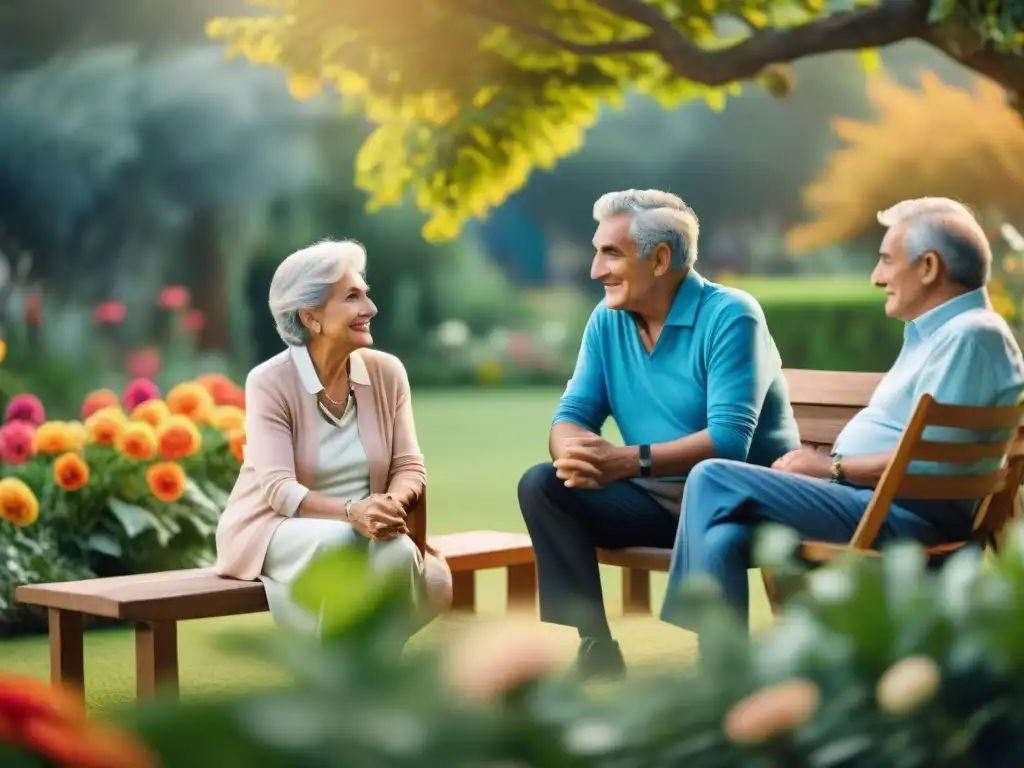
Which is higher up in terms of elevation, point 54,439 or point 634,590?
point 54,439

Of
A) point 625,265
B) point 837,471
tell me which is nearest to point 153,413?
point 625,265

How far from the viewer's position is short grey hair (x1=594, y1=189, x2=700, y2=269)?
4.22 m

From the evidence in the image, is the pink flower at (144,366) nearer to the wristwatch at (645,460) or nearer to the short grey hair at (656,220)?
the short grey hair at (656,220)

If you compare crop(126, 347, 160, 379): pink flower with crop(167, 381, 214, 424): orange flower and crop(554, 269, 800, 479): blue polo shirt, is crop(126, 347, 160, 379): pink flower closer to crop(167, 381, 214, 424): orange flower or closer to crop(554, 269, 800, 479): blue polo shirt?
crop(167, 381, 214, 424): orange flower

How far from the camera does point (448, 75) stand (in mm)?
8438

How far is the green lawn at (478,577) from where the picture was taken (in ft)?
2.84

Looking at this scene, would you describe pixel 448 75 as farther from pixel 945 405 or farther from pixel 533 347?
pixel 533 347

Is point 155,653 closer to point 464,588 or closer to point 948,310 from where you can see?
point 464,588

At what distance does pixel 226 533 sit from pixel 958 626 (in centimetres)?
343

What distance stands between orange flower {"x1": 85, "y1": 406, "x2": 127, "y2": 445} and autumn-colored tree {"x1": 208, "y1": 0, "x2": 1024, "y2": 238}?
2.69 metres

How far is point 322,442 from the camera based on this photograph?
416cm

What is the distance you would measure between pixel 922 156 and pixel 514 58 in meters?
14.8


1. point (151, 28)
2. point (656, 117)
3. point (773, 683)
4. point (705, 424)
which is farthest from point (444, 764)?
point (656, 117)

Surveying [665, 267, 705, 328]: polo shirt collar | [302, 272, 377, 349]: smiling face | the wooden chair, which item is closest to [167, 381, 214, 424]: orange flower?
[302, 272, 377, 349]: smiling face
